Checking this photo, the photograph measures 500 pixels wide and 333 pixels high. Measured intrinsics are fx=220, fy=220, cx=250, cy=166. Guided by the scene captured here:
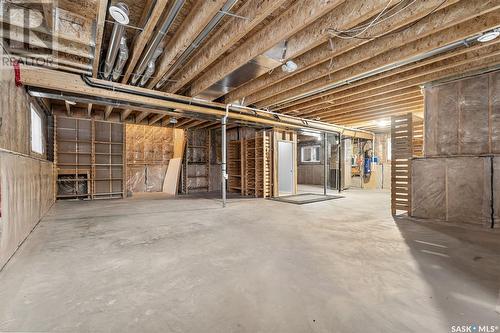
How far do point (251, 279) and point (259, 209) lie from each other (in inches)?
134

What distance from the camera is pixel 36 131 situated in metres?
5.23

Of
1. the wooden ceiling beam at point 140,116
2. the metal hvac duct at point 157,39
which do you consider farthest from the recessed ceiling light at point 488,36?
the wooden ceiling beam at point 140,116

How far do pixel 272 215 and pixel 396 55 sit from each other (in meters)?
3.60

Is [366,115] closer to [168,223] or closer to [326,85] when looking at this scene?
[326,85]

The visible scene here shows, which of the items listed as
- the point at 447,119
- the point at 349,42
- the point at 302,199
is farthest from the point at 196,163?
the point at 447,119

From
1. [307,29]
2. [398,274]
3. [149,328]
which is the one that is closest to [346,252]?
[398,274]

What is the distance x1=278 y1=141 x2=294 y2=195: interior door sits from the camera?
8.38 metres

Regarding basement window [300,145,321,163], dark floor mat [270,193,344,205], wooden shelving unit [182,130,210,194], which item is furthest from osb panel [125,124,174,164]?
basement window [300,145,321,163]

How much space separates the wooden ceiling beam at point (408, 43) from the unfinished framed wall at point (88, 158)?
256 inches

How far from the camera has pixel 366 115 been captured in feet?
25.2

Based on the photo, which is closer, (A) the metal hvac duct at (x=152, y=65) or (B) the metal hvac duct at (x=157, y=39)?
(B) the metal hvac duct at (x=157, y=39)

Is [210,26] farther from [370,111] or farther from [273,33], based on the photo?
[370,111]

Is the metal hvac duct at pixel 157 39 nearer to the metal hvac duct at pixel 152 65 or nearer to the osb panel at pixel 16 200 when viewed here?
the metal hvac duct at pixel 152 65

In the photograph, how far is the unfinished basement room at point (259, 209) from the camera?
1.64m
